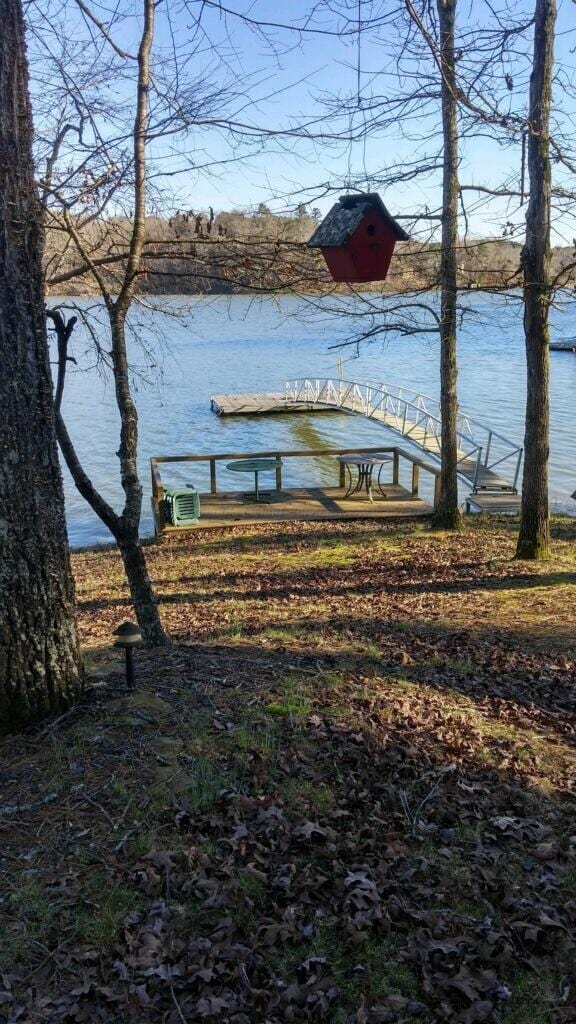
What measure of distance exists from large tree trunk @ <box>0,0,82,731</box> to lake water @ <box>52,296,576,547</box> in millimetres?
2757

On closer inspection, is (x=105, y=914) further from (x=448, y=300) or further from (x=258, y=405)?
(x=258, y=405)

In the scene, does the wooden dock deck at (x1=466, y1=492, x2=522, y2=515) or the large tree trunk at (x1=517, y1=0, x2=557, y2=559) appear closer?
the large tree trunk at (x1=517, y1=0, x2=557, y2=559)

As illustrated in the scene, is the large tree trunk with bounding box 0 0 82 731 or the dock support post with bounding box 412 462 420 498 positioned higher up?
the large tree trunk with bounding box 0 0 82 731

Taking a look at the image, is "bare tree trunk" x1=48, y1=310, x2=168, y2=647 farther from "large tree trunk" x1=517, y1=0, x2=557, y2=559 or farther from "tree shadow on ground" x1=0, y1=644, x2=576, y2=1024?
"large tree trunk" x1=517, y1=0, x2=557, y2=559

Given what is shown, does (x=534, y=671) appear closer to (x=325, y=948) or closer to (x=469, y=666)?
(x=469, y=666)

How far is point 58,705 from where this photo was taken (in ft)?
14.3

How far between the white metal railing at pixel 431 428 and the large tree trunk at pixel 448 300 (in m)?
1.35

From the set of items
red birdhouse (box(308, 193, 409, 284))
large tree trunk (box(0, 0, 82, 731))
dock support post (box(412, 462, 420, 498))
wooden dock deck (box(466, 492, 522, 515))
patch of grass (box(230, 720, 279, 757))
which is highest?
red birdhouse (box(308, 193, 409, 284))

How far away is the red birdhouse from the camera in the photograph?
18.0ft

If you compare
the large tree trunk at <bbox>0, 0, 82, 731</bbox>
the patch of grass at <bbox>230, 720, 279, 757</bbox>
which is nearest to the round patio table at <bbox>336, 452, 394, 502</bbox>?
the patch of grass at <bbox>230, 720, 279, 757</bbox>

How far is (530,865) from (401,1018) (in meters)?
1.15

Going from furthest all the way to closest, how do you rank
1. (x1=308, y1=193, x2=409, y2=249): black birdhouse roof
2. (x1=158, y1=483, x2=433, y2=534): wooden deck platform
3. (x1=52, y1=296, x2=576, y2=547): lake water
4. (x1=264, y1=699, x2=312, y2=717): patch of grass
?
1. (x1=158, y1=483, x2=433, y2=534): wooden deck platform
2. (x1=52, y1=296, x2=576, y2=547): lake water
3. (x1=308, y1=193, x2=409, y2=249): black birdhouse roof
4. (x1=264, y1=699, x2=312, y2=717): patch of grass

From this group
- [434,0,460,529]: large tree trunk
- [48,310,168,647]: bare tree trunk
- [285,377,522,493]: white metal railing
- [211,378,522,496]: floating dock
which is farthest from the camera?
[211,378,522,496]: floating dock

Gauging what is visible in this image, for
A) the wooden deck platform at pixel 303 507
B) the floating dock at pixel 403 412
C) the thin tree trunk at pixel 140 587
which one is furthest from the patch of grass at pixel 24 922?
the floating dock at pixel 403 412
